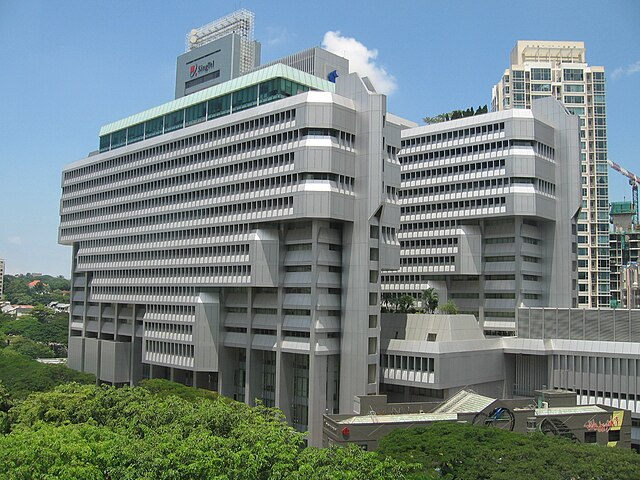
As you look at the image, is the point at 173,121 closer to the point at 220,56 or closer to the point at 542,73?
the point at 220,56

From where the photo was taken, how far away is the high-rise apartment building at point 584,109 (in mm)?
174250

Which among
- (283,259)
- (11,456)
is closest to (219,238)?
(283,259)

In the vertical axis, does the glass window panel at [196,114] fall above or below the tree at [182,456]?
above

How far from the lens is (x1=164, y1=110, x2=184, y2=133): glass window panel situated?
397 feet

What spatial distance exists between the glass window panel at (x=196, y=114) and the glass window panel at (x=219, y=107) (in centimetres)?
160

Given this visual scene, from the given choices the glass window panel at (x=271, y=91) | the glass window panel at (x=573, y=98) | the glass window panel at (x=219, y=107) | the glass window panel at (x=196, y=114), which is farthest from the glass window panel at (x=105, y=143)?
the glass window panel at (x=573, y=98)

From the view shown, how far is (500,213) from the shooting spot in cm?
11156

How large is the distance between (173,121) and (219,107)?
14.6 m

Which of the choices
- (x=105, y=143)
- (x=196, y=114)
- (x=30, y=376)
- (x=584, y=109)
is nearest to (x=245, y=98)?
(x=196, y=114)

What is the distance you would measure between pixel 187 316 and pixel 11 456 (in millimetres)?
67713

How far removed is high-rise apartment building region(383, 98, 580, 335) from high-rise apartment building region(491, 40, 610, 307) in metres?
59.8

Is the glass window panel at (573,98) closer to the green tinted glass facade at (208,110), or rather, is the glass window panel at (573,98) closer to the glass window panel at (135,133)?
the green tinted glass facade at (208,110)

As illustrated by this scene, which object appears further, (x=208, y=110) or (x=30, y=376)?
(x=208, y=110)

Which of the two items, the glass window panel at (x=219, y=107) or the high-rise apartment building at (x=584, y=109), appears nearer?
the glass window panel at (x=219, y=107)
